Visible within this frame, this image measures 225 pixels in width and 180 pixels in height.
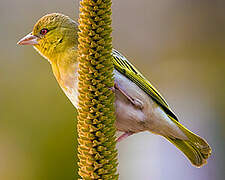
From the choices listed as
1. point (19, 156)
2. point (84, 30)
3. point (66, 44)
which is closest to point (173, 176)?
point (19, 156)

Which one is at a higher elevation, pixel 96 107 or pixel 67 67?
pixel 67 67

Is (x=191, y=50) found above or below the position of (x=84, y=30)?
above

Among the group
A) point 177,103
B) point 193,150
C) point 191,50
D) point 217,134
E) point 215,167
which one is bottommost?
point 193,150

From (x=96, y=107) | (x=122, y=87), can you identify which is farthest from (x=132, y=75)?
(x=96, y=107)

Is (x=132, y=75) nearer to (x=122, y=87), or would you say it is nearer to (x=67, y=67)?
(x=122, y=87)

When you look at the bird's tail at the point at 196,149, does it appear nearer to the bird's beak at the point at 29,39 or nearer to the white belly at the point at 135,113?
the white belly at the point at 135,113

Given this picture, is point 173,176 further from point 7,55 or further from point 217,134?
point 7,55

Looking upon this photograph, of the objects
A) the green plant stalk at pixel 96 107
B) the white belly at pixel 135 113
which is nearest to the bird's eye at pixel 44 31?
the white belly at pixel 135 113
